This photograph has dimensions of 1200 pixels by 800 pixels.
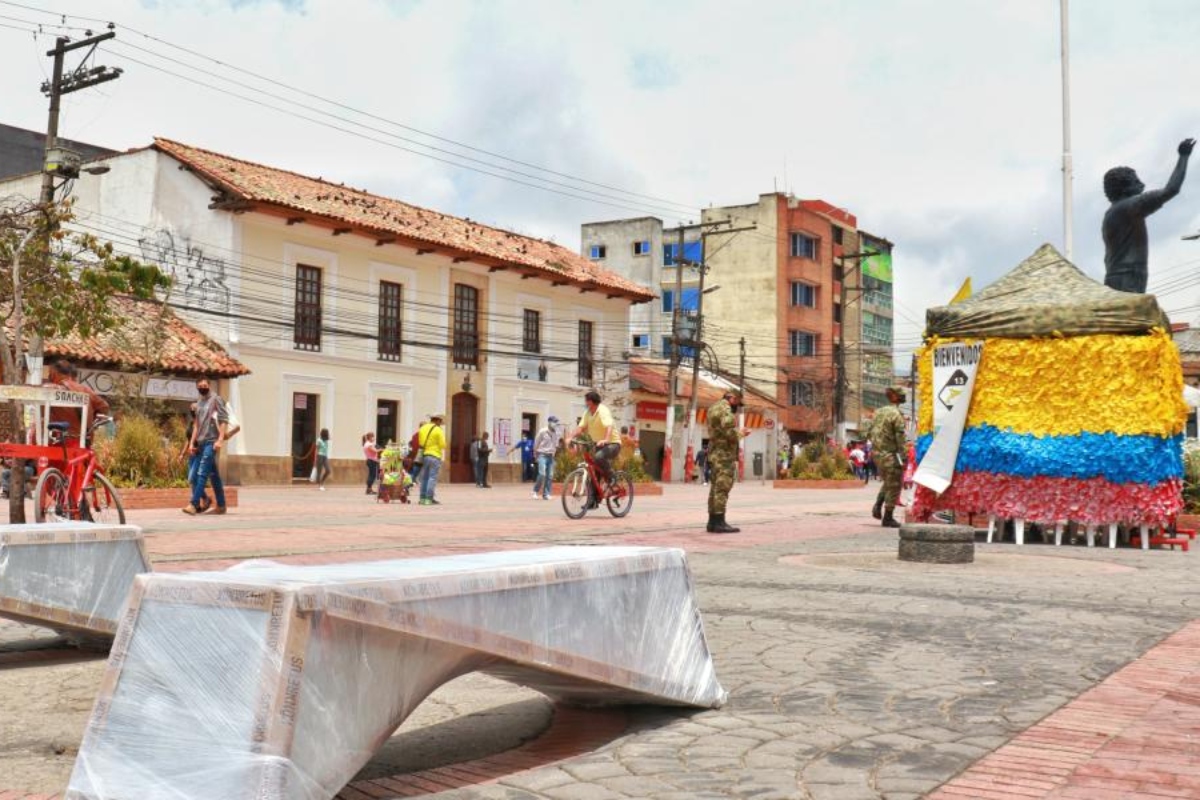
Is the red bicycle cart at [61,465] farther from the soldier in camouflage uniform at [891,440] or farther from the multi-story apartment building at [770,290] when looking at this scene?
the multi-story apartment building at [770,290]

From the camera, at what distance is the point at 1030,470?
41.1 feet

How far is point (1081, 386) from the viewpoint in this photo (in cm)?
1218

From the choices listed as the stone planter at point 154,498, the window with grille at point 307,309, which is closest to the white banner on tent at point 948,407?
the stone planter at point 154,498

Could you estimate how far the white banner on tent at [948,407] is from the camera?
1276 cm

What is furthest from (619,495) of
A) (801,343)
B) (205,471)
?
(801,343)

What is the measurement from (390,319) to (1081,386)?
26376 millimetres

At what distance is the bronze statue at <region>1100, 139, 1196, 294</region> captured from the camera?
A: 1338 cm

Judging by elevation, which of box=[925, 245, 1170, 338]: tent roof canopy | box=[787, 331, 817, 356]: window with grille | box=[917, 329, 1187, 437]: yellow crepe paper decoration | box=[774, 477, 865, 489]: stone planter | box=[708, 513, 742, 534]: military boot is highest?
box=[787, 331, 817, 356]: window with grille

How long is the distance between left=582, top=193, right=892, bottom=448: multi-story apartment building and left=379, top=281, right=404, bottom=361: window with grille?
23.9m

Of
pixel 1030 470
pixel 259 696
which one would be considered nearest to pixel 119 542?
pixel 259 696

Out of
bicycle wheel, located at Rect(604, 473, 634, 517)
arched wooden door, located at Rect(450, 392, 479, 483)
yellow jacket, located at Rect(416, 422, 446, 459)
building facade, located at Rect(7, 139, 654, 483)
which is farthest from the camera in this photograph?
arched wooden door, located at Rect(450, 392, 479, 483)

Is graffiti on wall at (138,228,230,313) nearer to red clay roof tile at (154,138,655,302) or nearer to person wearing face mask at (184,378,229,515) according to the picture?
red clay roof tile at (154,138,655,302)

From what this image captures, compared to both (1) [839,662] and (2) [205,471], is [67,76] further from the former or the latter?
(1) [839,662]

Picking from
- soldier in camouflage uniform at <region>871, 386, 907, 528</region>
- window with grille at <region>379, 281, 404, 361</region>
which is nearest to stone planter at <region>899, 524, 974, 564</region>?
soldier in camouflage uniform at <region>871, 386, 907, 528</region>
